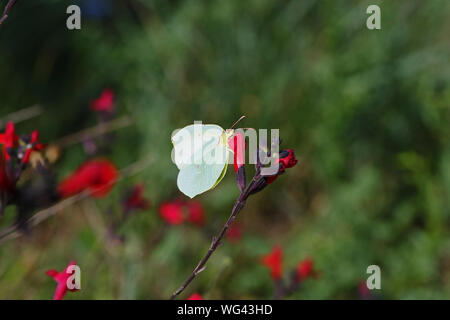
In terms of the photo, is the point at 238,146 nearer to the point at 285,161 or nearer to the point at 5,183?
the point at 285,161

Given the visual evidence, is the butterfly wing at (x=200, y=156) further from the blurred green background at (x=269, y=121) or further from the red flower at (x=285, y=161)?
the blurred green background at (x=269, y=121)

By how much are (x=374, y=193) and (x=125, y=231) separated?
1115 mm

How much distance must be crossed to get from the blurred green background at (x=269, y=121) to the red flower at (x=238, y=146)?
987 mm

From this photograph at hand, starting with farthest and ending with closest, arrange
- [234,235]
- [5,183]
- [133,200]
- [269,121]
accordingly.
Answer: [269,121]
[234,235]
[133,200]
[5,183]

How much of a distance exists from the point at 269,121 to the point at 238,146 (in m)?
1.71

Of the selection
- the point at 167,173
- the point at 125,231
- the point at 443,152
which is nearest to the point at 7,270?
the point at 125,231

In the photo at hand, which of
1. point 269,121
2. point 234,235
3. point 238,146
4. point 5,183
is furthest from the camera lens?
point 269,121

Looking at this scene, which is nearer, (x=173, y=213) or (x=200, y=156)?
(x=200, y=156)

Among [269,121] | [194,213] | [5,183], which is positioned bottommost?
[5,183]

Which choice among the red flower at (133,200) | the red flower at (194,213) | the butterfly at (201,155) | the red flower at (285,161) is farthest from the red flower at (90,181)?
the red flower at (285,161)

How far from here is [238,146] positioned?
0.79 meters

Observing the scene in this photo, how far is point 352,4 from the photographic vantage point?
2725 mm

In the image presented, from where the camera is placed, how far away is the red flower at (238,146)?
78cm

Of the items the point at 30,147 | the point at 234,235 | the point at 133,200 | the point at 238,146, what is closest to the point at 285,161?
the point at 238,146
